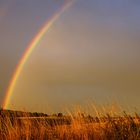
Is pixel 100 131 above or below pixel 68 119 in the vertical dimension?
below

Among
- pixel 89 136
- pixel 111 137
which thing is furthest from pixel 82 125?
pixel 111 137

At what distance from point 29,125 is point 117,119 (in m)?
3.25

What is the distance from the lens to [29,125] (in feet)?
A: 49.9

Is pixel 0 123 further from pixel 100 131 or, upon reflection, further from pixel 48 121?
pixel 100 131

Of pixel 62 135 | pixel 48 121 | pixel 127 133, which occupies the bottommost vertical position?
pixel 127 133

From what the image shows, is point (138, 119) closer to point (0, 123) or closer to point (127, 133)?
point (127, 133)

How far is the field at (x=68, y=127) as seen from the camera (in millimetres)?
13047

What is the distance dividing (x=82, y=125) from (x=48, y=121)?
2.06m

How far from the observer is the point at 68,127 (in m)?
14.7

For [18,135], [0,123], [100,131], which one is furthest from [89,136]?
[0,123]

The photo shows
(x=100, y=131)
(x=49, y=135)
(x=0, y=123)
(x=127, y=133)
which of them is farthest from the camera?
(x=0, y=123)

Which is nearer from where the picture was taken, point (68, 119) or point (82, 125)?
point (82, 125)

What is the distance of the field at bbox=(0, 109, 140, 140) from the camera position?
13.0 metres

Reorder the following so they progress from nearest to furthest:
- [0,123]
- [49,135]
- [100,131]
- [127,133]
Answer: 1. [127,133]
2. [100,131]
3. [49,135]
4. [0,123]
